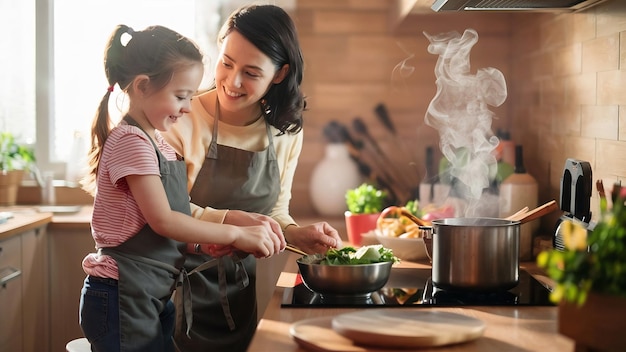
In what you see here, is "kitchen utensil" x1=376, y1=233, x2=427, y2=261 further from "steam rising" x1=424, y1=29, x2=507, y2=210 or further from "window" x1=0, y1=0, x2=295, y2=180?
"window" x1=0, y1=0, x2=295, y2=180

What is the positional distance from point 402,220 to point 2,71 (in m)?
2.08

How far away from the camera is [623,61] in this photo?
198 centimetres

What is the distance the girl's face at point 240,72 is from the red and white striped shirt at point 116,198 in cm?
42

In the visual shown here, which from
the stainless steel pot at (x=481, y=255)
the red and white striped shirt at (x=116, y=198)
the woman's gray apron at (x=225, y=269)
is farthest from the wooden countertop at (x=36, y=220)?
the stainless steel pot at (x=481, y=255)

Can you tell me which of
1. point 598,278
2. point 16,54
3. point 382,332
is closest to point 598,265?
point 598,278

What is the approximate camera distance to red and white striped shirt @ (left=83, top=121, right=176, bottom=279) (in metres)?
1.75

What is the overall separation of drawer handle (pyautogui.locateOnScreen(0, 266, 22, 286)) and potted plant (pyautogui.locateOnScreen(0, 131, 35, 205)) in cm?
67

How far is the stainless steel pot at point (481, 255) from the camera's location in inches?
67.7

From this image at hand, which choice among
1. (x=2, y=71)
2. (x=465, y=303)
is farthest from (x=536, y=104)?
(x=2, y=71)

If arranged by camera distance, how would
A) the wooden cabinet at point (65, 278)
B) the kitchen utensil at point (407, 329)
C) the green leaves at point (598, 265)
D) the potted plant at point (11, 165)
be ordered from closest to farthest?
the green leaves at point (598, 265) → the kitchen utensil at point (407, 329) → the wooden cabinet at point (65, 278) → the potted plant at point (11, 165)

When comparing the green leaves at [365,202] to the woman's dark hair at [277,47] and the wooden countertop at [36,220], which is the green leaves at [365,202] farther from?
the wooden countertop at [36,220]

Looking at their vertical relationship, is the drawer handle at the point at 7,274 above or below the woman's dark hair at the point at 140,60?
below

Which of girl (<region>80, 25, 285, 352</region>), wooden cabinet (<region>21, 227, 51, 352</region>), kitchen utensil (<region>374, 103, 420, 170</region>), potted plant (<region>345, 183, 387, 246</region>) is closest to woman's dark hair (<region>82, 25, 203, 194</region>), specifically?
girl (<region>80, 25, 285, 352</region>)

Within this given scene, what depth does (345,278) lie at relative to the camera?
68.0 inches
